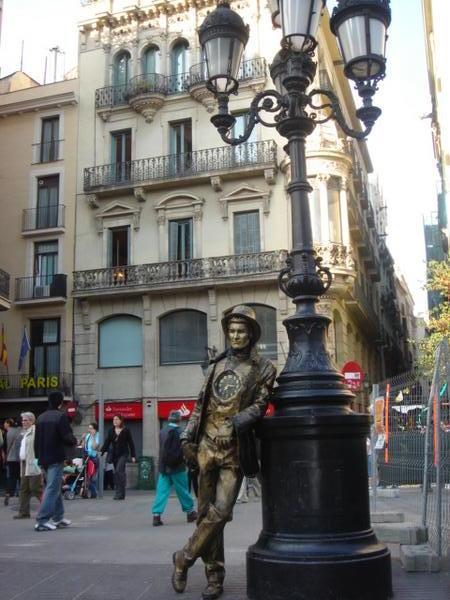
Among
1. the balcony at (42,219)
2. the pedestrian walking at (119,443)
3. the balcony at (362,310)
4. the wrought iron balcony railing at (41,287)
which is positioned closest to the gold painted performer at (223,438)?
the pedestrian walking at (119,443)

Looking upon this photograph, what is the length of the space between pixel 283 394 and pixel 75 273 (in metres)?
23.5

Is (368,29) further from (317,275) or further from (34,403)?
(34,403)

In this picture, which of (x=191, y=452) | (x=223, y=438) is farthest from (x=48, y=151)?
(x=223, y=438)

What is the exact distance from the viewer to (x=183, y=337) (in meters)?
26.8

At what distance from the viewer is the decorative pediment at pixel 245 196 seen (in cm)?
2602

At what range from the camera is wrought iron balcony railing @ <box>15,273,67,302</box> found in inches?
1097

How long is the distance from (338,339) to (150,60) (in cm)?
1448

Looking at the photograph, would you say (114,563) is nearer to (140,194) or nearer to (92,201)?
(140,194)

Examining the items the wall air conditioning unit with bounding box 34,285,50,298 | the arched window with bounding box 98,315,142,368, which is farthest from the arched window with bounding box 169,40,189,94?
the arched window with bounding box 98,315,142,368

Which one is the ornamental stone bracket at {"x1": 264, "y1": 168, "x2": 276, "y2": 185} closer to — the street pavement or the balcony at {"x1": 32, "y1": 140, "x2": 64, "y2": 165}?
the balcony at {"x1": 32, "y1": 140, "x2": 64, "y2": 165}

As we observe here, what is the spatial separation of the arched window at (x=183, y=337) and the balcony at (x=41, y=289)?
441 centimetres

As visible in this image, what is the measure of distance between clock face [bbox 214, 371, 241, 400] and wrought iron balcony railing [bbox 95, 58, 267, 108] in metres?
23.1

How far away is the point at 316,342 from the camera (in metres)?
5.72

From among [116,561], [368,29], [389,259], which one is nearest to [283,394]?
[116,561]
